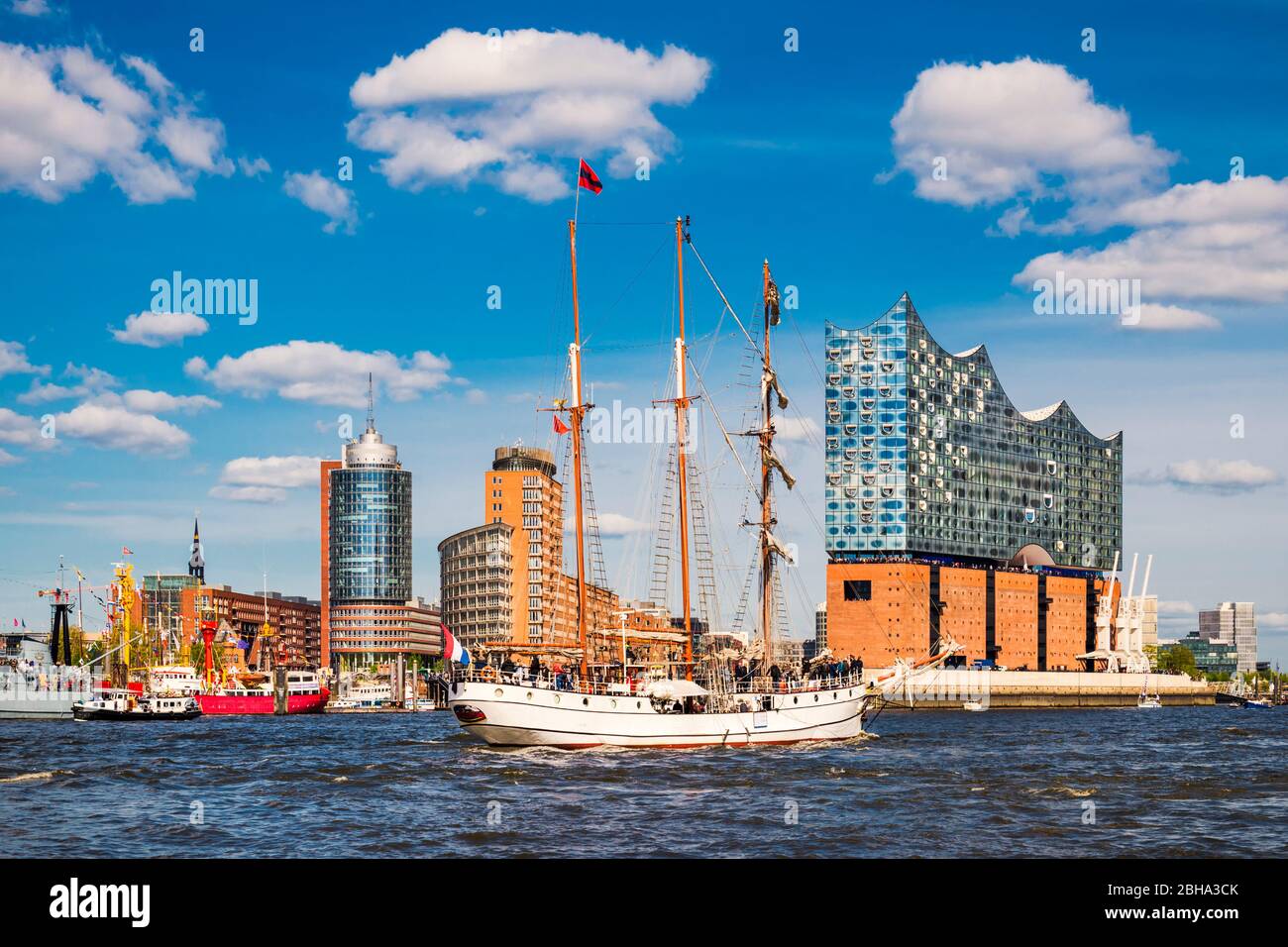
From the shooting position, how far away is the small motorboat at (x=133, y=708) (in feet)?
511

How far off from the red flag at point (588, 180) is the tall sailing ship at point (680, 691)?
0.06m

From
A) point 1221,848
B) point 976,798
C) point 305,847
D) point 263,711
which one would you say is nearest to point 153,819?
point 305,847

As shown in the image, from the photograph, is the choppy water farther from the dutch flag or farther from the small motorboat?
the small motorboat

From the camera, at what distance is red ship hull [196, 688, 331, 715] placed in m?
181

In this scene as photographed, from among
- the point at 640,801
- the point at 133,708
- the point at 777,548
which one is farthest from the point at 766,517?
the point at 133,708

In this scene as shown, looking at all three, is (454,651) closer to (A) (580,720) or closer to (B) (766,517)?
(A) (580,720)

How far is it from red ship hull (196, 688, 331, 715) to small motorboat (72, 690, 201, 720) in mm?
16808

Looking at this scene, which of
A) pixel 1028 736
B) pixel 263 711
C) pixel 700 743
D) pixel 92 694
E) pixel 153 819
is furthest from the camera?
pixel 263 711

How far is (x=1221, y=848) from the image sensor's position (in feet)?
132

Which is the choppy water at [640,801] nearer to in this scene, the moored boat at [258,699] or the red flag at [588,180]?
the red flag at [588,180]

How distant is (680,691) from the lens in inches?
3152
